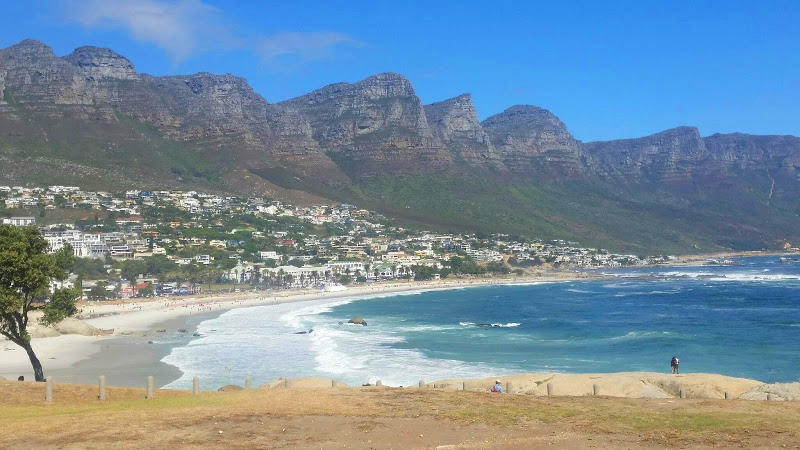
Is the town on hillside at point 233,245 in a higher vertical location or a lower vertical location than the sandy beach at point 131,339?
higher

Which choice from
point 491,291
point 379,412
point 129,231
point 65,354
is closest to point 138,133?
point 129,231

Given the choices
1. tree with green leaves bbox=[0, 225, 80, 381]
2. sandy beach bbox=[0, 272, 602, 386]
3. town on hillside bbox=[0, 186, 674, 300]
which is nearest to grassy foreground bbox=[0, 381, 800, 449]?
tree with green leaves bbox=[0, 225, 80, 381]

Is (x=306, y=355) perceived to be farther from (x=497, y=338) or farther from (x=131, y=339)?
(x=131, y=339)

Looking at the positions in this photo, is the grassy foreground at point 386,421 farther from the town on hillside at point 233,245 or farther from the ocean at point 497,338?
the town on hillside at point 233,245

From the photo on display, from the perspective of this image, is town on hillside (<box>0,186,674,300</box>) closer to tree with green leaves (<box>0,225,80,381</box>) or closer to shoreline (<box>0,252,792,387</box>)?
shoreline (<box>0,252,792,387</box>)

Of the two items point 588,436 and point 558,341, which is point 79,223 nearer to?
point 558,341

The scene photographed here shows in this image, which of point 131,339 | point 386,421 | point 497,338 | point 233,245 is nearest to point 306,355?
point 497,338

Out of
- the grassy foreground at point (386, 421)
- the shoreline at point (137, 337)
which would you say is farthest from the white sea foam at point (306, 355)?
the grassy foreground at point (386, 421)
